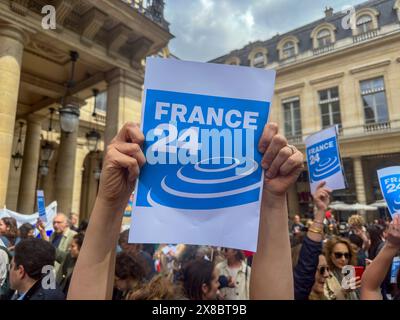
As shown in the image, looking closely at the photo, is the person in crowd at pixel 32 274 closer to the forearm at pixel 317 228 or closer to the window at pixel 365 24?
the forearm at pixel 317 228

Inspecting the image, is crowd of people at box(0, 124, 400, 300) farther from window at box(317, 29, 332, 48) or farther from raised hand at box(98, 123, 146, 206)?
window at box(317, 29, 332, 48)

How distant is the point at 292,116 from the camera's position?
25.6 metres

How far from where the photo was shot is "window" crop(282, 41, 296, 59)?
2689 centimetres

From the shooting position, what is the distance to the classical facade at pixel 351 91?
20859 millimetres

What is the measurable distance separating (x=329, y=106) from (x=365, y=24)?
6596mm

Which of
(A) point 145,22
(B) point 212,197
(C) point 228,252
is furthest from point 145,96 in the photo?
(A) point 145,22

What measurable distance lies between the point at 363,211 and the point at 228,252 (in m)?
19.8

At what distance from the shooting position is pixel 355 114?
2217 centimetres

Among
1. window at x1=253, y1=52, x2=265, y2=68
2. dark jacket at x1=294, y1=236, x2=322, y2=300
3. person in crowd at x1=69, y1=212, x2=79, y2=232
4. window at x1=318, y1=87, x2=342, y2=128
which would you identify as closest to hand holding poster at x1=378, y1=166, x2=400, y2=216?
dark jacket at x1=294, y1=236, x2=322, y2=300

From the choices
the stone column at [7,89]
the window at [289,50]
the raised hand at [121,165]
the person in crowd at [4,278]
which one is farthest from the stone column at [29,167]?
the window at [289,50]

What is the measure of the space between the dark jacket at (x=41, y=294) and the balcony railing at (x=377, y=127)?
22807 mm

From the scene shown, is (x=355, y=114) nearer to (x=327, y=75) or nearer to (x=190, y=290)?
(x=327, y=75)

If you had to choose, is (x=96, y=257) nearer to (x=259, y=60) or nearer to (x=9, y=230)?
(x=9, y=230)

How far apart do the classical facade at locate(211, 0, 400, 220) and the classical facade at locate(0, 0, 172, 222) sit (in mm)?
18578
